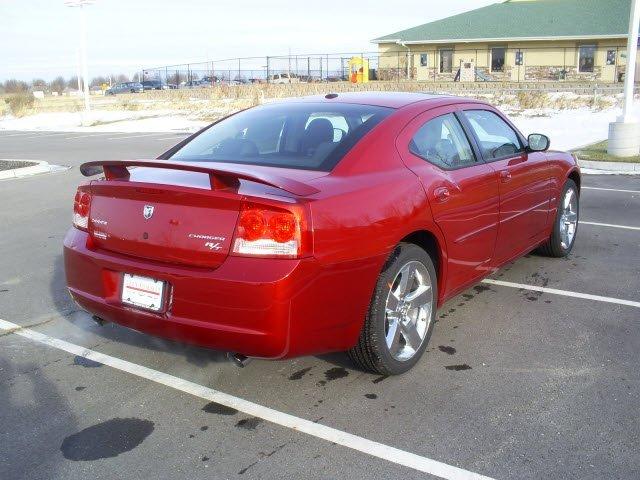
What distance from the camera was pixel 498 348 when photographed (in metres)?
4.27

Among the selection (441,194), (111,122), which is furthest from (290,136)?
(111,122)

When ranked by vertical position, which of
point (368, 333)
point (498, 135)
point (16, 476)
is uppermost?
point (498, 135)

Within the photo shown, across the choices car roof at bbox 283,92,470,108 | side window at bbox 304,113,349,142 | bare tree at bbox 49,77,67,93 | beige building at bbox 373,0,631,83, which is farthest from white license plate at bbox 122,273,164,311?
bare tree at bbox 49,77,67,93

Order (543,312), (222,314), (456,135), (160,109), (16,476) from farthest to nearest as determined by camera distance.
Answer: (160,109), (543,312), (456,135), (222,314), (16,476)

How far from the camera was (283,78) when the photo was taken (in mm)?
54844

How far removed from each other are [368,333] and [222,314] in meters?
0.84

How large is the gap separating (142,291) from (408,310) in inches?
59.4

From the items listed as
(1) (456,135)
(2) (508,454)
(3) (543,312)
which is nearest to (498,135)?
(1) (456,135)

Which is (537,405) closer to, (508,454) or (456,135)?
(508,454)

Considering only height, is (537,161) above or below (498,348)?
above

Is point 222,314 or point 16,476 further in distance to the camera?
point 222,314

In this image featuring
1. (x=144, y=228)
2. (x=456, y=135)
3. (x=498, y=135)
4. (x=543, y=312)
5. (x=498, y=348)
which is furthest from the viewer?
(x=498, y=135)

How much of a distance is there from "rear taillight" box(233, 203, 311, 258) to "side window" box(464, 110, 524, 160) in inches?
83.9

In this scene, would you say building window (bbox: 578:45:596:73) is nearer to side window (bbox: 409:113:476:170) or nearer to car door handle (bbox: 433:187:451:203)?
side window (bbox: 409:113:476:170)
